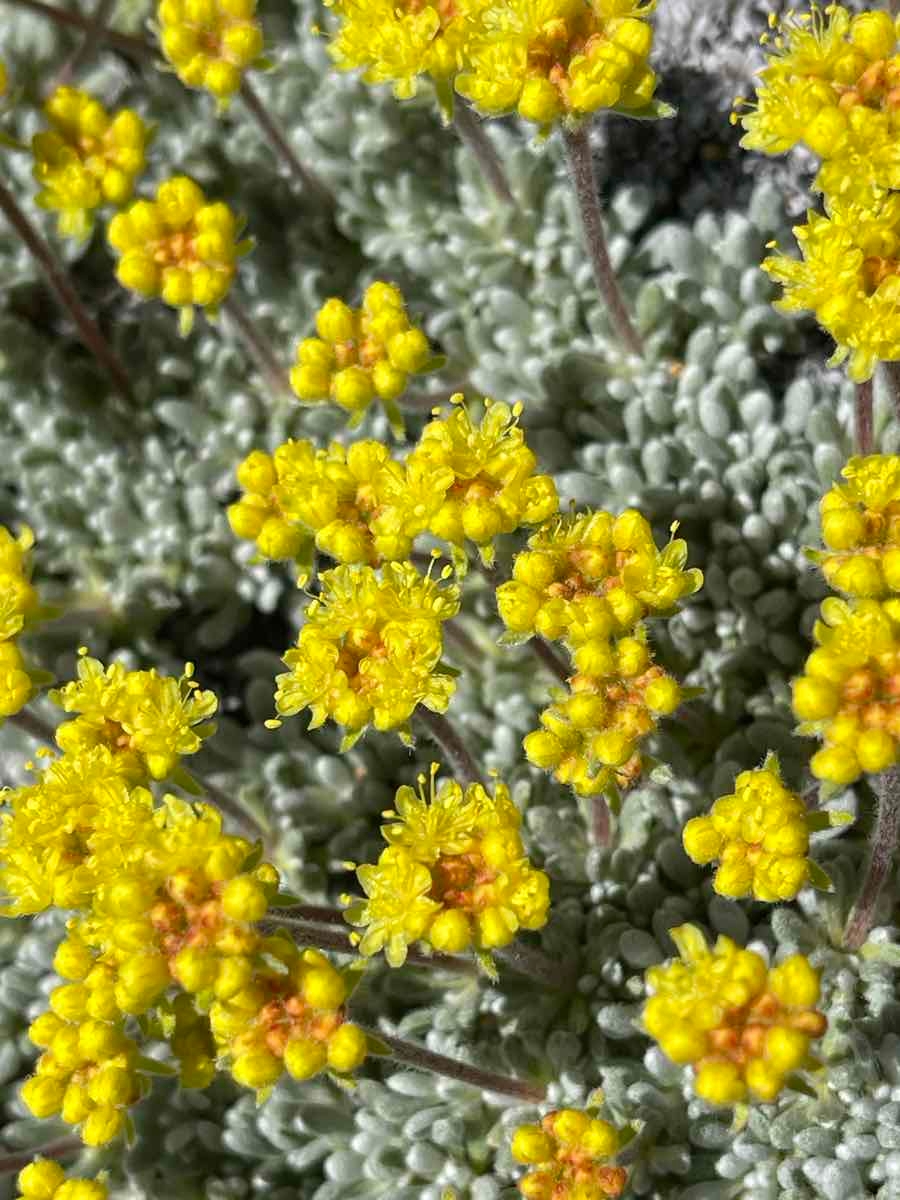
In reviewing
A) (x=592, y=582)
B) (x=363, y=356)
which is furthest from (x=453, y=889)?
(x=363, y=356)

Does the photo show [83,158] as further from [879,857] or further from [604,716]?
[879,857]

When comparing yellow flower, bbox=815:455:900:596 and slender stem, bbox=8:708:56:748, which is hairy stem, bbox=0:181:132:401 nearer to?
slender stem, bbox=8:708:56:748

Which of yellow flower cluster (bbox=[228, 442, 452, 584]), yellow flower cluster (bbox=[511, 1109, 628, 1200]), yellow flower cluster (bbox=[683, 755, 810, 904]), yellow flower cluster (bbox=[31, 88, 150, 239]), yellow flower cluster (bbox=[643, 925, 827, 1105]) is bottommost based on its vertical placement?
yellow flower cluster (bbox=[511, 1109, 628, 1200])

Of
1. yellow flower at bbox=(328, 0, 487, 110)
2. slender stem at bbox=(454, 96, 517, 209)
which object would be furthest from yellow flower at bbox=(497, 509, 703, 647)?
slender stem at bbox=(454, 96, 517, 209)

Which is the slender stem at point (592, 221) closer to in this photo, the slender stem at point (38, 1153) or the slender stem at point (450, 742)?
the slender stem at point (450, 742)

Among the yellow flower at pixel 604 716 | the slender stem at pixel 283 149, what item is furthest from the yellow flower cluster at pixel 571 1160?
the slender stem at pixel 283 149

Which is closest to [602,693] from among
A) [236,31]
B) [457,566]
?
[457,566]

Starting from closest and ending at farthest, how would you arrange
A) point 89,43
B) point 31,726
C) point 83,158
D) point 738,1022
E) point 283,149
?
point 738,1022 < point 31,726 < point 83,158 < point 283,149 < point 89,43
